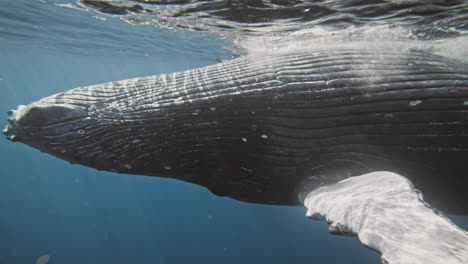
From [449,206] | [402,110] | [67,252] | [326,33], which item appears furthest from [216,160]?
[67,252]

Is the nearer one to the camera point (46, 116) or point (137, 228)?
point (46, 116)

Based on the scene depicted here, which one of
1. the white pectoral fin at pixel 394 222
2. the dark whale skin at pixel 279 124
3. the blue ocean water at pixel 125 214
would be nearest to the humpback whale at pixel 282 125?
the dark whale skin at pixel 279 124

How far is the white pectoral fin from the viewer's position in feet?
5.30

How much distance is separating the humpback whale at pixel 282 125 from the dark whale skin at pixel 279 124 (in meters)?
0.01

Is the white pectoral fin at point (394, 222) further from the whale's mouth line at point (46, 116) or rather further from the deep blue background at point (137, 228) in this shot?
the deep blue background at point (137, 228)

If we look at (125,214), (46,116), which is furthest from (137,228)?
(46,116)

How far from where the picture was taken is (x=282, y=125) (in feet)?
12.1

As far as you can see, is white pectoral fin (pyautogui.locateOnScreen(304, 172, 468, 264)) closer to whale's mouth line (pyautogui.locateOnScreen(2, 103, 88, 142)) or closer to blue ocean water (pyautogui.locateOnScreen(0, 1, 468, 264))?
whale's mouth line (pyautogui.locateOnScreen(2, 103, 88, 142))

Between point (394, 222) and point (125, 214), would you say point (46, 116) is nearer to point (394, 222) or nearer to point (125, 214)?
point (394, 222)

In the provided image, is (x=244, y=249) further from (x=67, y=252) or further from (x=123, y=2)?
(x=123, y=2)

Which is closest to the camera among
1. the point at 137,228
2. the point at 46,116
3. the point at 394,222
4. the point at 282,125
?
the point at 394,222

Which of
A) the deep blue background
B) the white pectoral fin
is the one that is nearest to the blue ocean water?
the deep blue background

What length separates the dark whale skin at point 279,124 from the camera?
137 inches

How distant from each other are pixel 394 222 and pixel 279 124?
6.46ft
